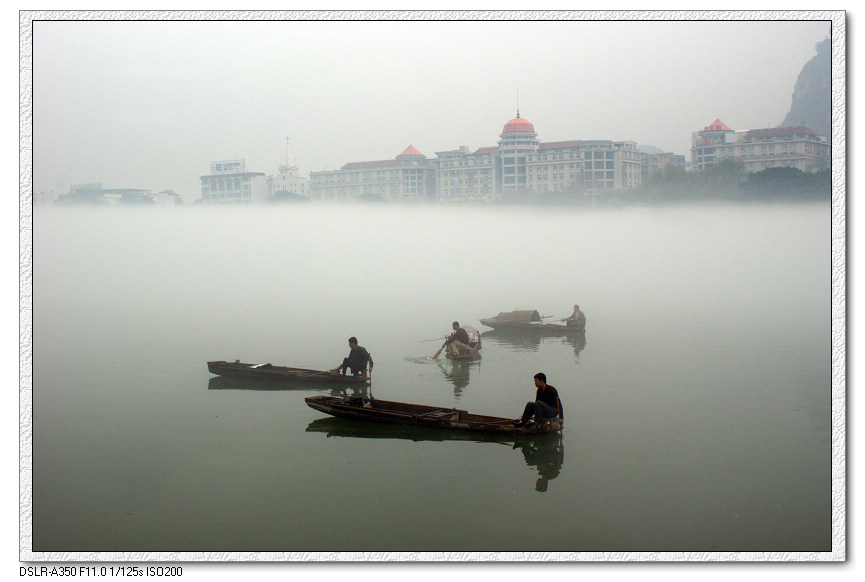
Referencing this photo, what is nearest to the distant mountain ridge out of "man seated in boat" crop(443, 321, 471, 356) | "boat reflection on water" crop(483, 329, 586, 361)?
"boat reflection on water" crop(483, 329, 586, 361)

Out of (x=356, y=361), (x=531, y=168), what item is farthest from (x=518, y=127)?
(x=356, y=361)

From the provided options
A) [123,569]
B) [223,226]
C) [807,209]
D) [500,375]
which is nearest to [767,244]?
[807,209]

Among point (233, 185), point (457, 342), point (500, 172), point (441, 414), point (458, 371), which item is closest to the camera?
point (441, 414)

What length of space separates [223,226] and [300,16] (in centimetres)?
1721

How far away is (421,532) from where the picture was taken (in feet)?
14.4

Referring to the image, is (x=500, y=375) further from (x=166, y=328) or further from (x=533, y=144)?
(x=533, y=144)

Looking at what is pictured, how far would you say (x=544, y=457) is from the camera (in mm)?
5500

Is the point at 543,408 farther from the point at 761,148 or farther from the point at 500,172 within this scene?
the point at 500,172

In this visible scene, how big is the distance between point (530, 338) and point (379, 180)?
41.8ft

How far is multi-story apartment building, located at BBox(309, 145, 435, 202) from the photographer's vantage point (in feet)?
70.2

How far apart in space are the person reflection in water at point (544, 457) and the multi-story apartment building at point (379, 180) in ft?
50.6

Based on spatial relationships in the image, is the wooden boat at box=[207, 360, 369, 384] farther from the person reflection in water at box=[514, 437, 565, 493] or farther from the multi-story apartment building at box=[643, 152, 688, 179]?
the multi-story apartment building at box=[643, 152, 688, 179]

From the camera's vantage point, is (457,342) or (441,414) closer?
(441,414)

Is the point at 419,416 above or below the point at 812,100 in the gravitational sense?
below
